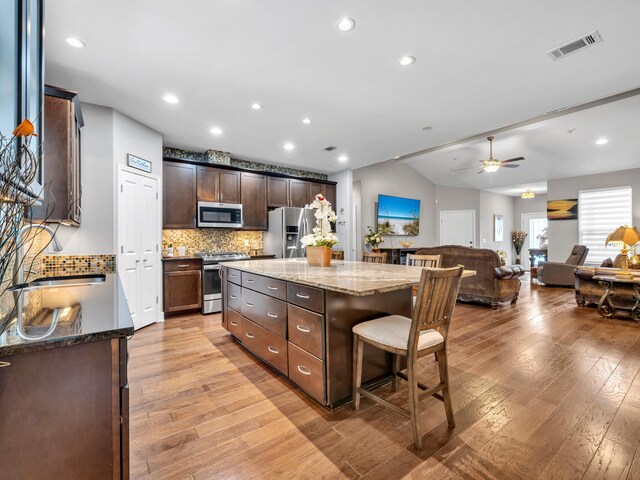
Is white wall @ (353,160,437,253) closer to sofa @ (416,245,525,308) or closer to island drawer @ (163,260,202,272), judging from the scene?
sofa @ (416,245,525,308)

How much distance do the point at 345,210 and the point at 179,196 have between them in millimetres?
3351

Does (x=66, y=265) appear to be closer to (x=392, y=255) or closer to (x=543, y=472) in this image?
(x=543, y=472)

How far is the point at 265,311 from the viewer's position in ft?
8.47

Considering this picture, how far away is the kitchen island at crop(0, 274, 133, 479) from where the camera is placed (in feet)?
2.57

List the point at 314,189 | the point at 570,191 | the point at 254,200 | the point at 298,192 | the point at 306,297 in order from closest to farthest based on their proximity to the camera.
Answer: the point at 306,297
the point at 254,200
the point at 298,192
the point at 314,189
the point at 570,191

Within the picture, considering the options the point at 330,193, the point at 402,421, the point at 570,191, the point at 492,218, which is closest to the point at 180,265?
the point at 330,193

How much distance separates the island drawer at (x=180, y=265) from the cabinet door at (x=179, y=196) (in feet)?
1.93

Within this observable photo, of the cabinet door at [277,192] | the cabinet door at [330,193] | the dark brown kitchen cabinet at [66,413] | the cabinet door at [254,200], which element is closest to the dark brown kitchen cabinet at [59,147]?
the dark brown kitchen cabinet at [66,413]

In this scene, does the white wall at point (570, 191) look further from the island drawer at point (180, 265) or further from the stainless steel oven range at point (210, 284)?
the island drawer at point (180, 265)

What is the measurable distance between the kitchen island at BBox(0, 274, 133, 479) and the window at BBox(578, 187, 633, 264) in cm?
982

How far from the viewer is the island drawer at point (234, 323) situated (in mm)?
3135

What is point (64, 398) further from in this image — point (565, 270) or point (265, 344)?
point (565, 270)

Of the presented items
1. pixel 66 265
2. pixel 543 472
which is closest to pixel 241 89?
pixel 66 265

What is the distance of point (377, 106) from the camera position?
349 centimetres
